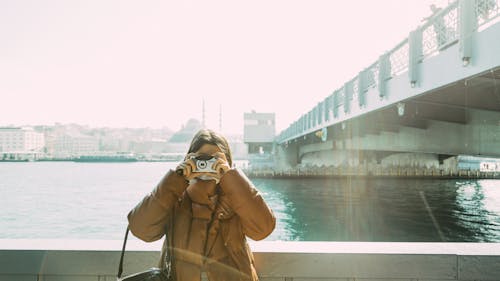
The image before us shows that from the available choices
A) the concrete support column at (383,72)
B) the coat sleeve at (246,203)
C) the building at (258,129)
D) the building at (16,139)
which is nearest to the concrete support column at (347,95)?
the concrete support column at (383,72)

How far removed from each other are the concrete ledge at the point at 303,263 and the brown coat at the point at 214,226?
102 centimetres

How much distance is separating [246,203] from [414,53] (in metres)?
9.65

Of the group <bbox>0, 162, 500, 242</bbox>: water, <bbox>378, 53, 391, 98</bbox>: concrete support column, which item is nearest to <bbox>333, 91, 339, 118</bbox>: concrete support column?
<bbox>378, 53, 391, 98</bbox>: concrete support column

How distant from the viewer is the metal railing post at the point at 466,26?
7.69 metres

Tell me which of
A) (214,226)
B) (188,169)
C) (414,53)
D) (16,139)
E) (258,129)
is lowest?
(214,226)

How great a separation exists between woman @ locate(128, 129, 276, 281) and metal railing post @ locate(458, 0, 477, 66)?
7.38m

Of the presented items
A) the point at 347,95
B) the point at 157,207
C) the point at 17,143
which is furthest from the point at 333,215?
the point at 17,143

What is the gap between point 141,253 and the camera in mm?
3178

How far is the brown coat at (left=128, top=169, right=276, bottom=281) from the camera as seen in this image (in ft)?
7.00

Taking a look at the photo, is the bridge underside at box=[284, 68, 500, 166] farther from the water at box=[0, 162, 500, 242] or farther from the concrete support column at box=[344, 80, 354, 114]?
the water at box=[0, 162, 500, 242]

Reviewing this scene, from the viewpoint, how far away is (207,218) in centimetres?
217

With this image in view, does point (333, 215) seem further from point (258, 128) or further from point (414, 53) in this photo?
point (258, 128)

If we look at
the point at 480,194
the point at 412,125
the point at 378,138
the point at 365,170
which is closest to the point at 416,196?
the point at 480,194

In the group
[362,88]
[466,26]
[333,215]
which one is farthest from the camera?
[333,215]
